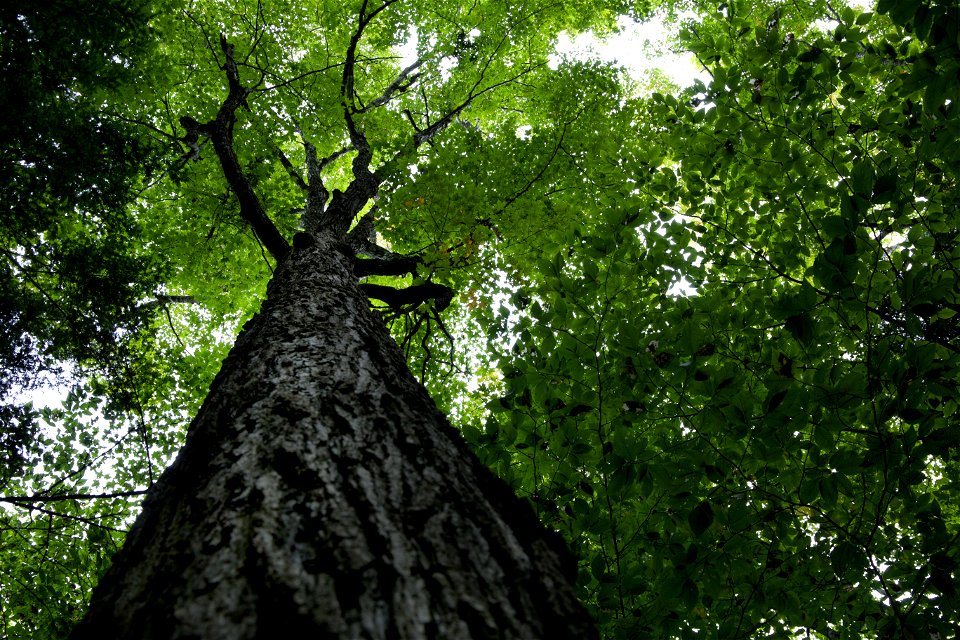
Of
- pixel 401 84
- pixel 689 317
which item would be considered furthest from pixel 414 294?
pixel 401 84

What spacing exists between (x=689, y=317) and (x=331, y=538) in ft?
7.14

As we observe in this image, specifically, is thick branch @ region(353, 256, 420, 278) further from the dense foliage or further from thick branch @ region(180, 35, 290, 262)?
thick branch @ region(180, 35, 290, 262)

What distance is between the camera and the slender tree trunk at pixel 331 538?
2.71 feet

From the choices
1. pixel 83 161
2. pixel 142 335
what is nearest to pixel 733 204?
pixel 83 161

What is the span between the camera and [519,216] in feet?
15.5

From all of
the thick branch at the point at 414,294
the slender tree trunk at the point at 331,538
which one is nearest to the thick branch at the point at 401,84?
the thick branch at the point at 414,294

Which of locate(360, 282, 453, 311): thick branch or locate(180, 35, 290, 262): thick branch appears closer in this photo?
locate(180, 35, 290, 262): thick branch

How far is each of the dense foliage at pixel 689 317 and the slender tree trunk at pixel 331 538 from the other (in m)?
1.09

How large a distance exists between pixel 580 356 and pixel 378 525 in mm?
1759

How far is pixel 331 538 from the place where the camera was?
3.19 ft

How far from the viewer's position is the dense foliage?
212 cm

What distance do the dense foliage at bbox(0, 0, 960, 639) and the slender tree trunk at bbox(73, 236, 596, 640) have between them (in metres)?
1.09

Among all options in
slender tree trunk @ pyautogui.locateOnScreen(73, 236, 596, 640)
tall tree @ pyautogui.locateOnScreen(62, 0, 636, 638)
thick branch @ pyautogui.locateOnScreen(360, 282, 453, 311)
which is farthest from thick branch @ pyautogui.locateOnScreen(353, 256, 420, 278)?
slender tree trunk @ pyautogui.locateOnScreen(73, 236, 596, 640)

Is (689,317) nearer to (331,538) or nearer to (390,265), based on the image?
(331,538)
